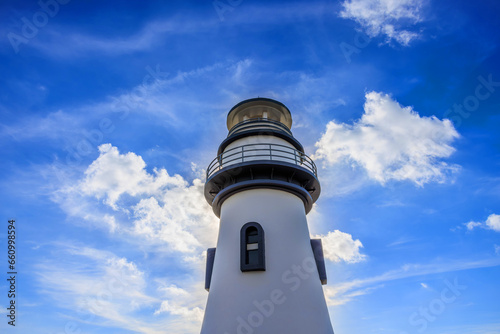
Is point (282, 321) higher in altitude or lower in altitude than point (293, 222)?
lower

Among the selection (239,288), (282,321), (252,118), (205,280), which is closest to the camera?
(282,321)

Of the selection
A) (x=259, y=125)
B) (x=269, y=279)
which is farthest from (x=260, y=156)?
(x=269, y=279)

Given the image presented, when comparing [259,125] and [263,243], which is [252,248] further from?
[259,125]

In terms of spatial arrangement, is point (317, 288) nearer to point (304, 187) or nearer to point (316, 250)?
point (316, 250)

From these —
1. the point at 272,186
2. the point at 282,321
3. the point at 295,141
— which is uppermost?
the point at 295,141

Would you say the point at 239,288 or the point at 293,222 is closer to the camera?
the point at 239,288

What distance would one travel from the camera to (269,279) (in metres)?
12.4

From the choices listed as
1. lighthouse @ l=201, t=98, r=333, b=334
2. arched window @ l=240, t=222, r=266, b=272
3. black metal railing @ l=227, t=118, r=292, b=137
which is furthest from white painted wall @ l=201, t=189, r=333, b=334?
black metal railing @ l=227, t=118, r=292, b=137

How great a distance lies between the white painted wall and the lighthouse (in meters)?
0.03

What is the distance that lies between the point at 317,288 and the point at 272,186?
493 centimetres

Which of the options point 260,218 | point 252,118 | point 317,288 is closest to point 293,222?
point 260,218

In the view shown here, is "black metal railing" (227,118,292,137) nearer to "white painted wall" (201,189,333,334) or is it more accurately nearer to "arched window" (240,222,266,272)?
"white painted wall" (201,189,333,334)

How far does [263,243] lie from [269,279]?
1482mm

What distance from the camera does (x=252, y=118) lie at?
18.6 metres
